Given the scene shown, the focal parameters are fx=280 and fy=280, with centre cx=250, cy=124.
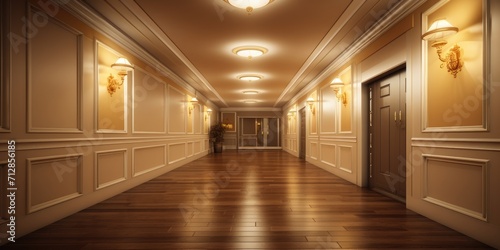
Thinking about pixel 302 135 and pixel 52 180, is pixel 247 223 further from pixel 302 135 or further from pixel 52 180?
pixel 302 135

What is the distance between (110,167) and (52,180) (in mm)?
1254

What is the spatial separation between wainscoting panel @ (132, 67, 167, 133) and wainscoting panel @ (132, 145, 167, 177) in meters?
0.40

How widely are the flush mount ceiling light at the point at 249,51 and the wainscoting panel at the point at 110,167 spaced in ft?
9.74

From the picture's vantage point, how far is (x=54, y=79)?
332cm

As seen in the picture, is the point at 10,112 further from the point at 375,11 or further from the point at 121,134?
the point at 375,11

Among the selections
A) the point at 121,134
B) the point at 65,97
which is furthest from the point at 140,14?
the point at 121,134

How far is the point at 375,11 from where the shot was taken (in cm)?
405

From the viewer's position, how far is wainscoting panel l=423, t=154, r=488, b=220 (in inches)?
105

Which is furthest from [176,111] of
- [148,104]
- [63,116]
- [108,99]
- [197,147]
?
[63,116]

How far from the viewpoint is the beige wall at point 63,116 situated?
9.20 ft

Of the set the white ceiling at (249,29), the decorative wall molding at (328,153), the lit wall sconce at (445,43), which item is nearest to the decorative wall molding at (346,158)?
the decorative wall molding at (328,153)

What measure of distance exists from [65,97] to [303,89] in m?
8.36

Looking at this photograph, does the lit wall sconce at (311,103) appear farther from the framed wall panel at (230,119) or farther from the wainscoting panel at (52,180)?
the framed wall panel at (230,119)

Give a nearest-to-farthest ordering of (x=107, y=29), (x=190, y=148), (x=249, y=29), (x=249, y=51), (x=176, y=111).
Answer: (x=107, y=29), (x=249, y=29), (x=249, y=51), (x=176, y=111), (x=190, y=148)
